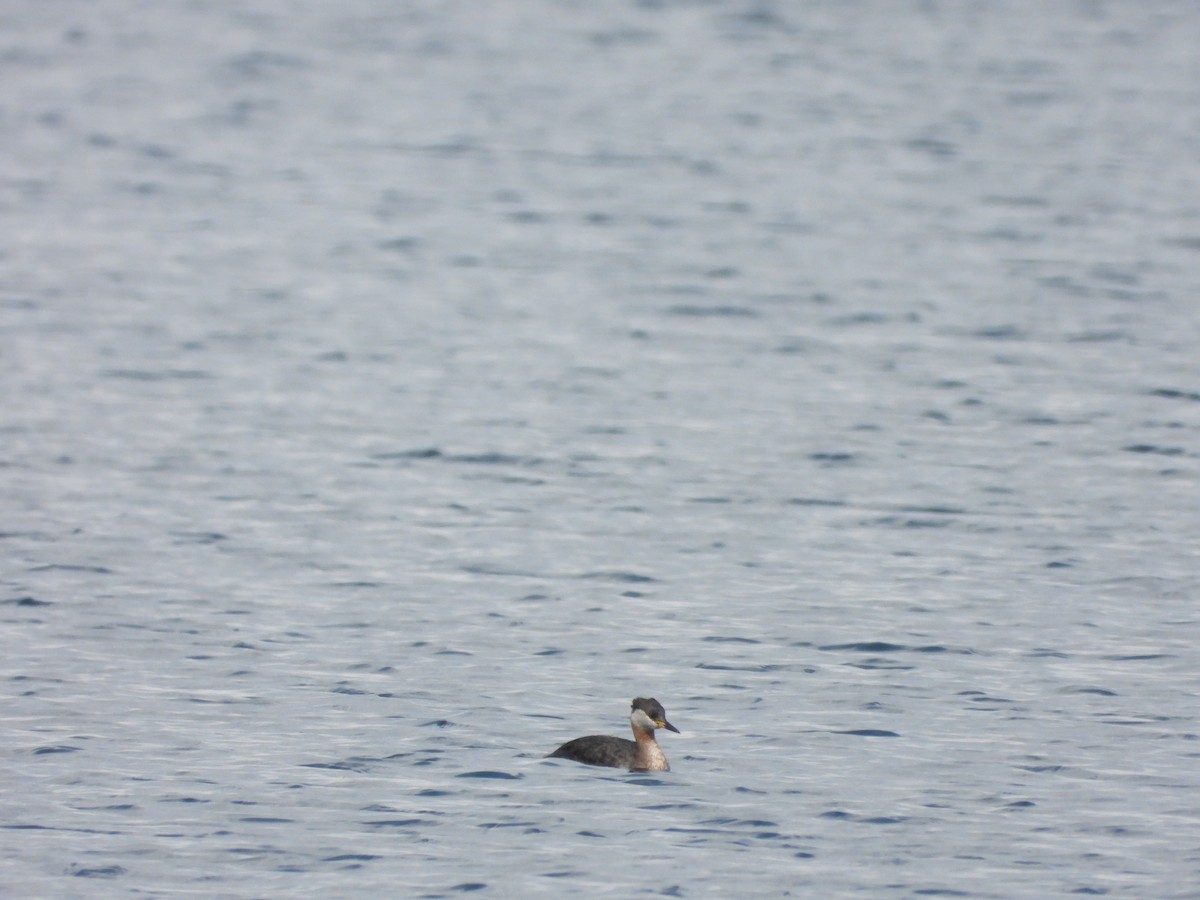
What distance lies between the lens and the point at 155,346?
31.9 meters

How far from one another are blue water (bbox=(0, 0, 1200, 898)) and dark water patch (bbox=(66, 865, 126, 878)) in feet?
0.21

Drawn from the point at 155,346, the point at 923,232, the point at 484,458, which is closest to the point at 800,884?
the point at 484,458

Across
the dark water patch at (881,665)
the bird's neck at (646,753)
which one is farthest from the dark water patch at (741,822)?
the dark water patch at (881,665)

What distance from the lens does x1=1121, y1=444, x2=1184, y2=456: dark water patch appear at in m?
Result: 26.2

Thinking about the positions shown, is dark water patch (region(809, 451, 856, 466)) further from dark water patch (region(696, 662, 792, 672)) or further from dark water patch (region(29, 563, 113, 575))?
dark water patch (region(29, 563, 113, 575))

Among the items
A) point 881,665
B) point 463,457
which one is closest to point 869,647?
point 881,665

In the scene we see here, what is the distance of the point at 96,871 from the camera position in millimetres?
14727

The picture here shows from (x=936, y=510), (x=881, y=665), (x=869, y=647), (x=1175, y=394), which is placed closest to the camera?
(x=881, y=665)

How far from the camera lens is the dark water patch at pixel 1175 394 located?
28489 millimetres

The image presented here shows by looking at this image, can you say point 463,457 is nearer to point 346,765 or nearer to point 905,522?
point 905,522

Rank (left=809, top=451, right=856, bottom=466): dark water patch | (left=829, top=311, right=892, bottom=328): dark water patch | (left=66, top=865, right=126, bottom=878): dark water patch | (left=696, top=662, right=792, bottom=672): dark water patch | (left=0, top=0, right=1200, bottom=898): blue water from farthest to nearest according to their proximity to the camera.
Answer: (left=829, top=311, right=892, bottom=328): dark water patch, (left=809, top=451, right=856, bottom=466): dark water patch, (left=696, top=662, right=792, bottom=672): dark water patch, (left=0, top=0, right=1200, bottom=898): blue water, (left=66, top=865, right=126, bottom=878): dark water patch

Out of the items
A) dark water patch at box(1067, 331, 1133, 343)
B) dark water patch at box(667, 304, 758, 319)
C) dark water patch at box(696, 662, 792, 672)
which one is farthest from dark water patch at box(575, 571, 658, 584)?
dark water patch at box(667, 304, 758, 319)

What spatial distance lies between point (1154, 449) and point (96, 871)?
51.6ft

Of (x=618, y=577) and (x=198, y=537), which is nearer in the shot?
(x=618, y=577)
